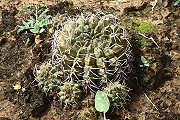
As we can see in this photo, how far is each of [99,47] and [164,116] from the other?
44.8 inches

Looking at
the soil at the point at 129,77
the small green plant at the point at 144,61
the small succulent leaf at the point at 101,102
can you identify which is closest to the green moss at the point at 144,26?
the soil at the point at 129,77

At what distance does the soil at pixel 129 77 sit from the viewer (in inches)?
137

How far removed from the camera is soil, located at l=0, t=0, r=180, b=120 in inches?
137

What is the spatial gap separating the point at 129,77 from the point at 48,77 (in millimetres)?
1040

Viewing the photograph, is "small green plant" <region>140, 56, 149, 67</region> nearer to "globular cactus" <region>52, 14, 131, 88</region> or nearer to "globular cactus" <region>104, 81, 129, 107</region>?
"globular cactus" <region>52, 14, 131, 88</region>

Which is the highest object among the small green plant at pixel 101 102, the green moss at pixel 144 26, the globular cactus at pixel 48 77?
the green moss at pixel 144 26

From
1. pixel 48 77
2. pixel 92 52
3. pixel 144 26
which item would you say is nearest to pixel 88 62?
pixel 92 52

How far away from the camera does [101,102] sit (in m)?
3.33

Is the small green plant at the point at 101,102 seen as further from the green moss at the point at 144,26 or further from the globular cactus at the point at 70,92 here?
the green moss at the point at 144,26

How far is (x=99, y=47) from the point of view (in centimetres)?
340

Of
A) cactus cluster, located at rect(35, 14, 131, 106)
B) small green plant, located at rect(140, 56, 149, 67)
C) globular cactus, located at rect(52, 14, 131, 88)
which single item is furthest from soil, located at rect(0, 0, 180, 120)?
globular cactus, located at rect(52, 14, 131, 88)

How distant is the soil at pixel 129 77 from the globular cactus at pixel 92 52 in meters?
0.31

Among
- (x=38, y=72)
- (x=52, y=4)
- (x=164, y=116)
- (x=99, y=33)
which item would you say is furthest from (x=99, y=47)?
(x=52, y=4)

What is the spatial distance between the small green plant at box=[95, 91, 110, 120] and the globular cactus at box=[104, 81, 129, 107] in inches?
2.4
